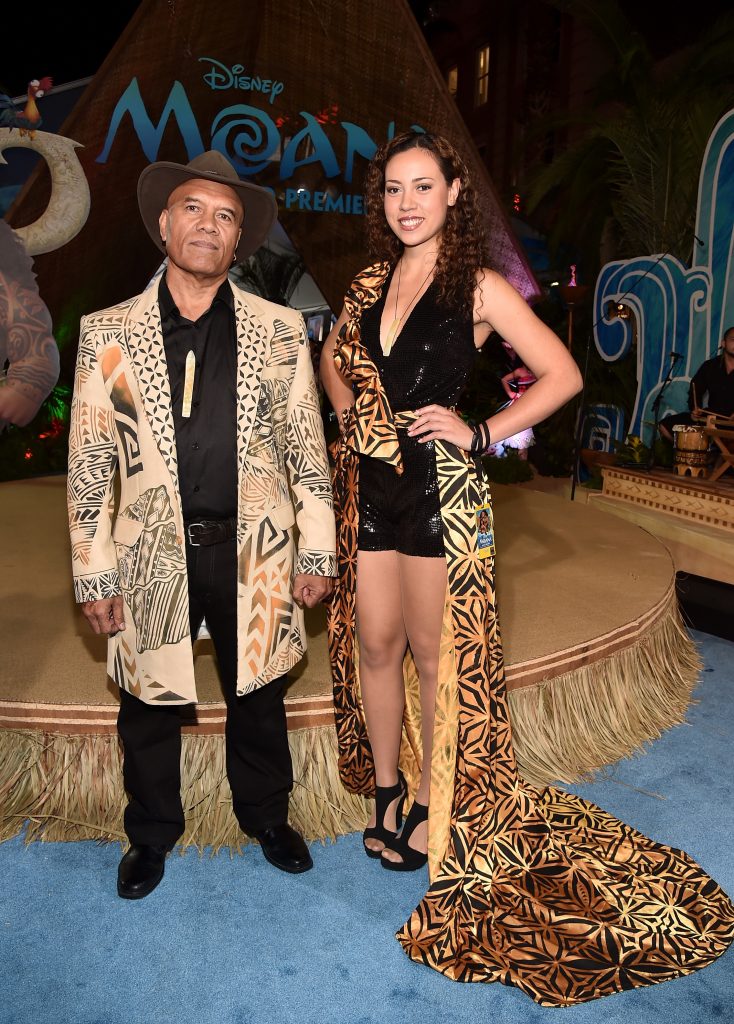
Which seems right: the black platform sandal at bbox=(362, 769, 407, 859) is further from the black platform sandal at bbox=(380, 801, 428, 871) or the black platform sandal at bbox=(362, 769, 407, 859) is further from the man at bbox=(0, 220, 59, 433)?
the man at bbox=(0, 220, 59, 433)

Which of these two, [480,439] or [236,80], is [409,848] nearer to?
[480,439]

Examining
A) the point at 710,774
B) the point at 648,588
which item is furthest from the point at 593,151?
the point at 710,774

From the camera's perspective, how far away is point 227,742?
225 cm

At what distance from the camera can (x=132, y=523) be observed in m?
1.99

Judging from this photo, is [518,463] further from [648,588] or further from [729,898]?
[729,898]

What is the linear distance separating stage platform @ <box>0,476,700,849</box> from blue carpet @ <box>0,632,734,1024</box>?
144mm

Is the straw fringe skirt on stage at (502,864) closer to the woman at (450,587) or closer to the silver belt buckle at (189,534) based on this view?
the woman at (450,587)

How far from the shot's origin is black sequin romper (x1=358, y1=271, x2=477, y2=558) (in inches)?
78.4

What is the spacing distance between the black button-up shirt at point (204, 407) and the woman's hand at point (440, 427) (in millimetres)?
453

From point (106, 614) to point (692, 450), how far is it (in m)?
4.91

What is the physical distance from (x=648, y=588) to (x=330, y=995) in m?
2.56

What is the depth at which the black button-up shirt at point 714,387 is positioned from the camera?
19.8ft

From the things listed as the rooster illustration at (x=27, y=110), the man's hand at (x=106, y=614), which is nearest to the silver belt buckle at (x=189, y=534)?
the man's hand at (x=106, y=614)

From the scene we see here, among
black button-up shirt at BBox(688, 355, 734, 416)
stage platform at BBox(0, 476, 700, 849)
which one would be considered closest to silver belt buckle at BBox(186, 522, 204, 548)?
stage platform at BBox(0, 476, 700, 849)
